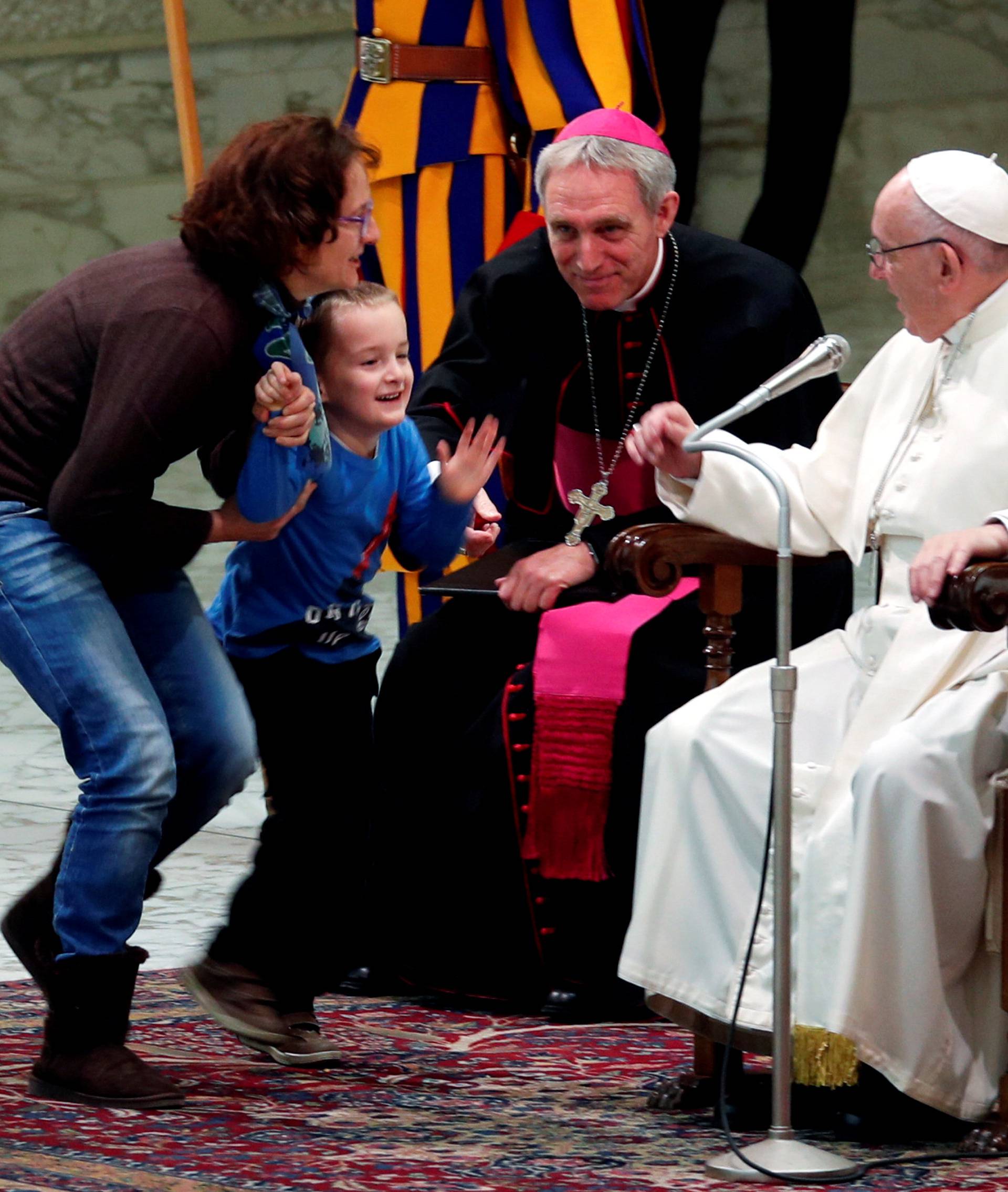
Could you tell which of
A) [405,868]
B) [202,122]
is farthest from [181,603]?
[202,122]

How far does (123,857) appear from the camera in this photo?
312 centimetres

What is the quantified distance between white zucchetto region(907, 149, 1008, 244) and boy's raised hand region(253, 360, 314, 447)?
3.09 ft

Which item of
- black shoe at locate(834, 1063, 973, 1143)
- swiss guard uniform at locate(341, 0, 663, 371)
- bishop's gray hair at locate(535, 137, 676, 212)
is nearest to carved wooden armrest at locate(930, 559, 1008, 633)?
black shoe at locate(834, 1063, 973, 1143)

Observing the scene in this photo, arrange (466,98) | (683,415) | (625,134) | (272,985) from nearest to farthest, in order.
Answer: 1. (683,415)
2. (272,985)
3. (625,134)
4. (466,98)

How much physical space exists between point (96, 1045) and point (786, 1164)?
1.03 metres

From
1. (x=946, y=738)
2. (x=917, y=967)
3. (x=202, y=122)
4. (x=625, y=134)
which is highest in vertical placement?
(x=202, y=122)

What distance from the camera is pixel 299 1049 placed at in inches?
136

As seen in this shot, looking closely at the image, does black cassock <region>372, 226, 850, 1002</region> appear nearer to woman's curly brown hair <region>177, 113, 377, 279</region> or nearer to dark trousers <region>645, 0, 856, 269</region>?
woman's curly brown hair <region>177, 113, 377, 279</region>

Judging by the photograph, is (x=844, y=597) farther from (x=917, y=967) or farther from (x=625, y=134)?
(x=917, y=967)

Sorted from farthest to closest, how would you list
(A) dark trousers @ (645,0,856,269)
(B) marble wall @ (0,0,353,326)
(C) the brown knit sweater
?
(B) marble wall @ (0,0,353,326), (A) dark trousers @ (645,0,856,269), (C) the brown knit sweater

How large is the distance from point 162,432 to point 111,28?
8099 mm

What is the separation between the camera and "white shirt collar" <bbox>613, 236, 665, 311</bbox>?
4199 mm

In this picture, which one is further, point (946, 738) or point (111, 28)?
point (111, 28)

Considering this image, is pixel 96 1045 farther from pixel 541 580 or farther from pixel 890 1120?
pixel 541 580
